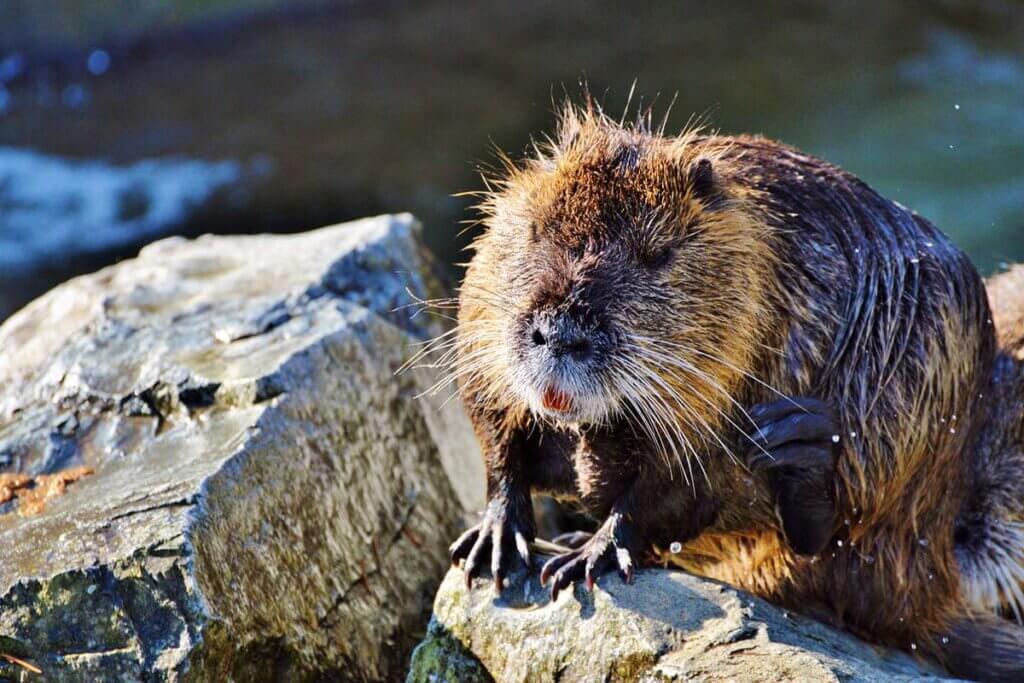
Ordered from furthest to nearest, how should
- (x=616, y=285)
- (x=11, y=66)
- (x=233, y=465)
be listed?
1. (x=11, y=66)
2. (x=233, y=465)
3. (x=616, y=285)

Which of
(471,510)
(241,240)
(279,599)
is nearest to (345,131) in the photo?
(241,240)

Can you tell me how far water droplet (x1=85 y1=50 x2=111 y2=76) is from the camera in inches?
467

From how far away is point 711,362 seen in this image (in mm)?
3670

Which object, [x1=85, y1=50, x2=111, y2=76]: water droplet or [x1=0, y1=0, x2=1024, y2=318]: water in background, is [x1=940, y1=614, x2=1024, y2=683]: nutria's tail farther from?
[x1=85, y1=50, x2=111, y2=76]: water droplet

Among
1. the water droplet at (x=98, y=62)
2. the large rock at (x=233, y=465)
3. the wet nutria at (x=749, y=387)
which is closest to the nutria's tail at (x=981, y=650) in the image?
the wet nutria at (x=749, y=387)

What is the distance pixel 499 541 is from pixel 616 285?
32.4 inches

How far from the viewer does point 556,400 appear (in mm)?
3393

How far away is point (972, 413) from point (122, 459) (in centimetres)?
265

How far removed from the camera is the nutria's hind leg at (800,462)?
3721 mm

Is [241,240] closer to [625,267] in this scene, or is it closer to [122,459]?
[122,459]

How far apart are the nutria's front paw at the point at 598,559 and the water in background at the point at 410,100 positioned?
5084 mm

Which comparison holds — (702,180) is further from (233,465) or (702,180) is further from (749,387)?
(233,465)

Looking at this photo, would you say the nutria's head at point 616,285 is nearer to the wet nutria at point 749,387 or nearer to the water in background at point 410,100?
the wet nutria at point 749,387

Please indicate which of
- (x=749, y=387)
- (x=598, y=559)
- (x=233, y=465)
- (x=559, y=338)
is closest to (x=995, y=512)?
(x=749, y=387)
